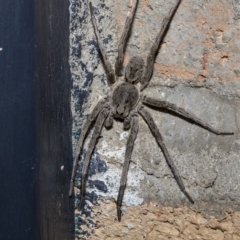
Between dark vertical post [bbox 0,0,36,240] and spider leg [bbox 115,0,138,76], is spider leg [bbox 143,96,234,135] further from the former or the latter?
dark vertical post [bbox 0,0,36,240]

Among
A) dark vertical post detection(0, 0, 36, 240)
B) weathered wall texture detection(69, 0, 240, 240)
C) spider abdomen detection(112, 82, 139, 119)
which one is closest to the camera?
dark vertical post detection(0, 0, 36, 240)

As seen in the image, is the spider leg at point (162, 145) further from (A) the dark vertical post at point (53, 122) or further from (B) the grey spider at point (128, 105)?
(A) the dark vertical post at point (53, 122)

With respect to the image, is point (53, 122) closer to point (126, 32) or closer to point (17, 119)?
point (17, 119)

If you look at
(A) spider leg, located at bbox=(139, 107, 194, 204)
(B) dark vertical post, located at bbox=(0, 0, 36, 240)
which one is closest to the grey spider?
(A) spider leg, located at bbox=(139, 107, 194, 204)

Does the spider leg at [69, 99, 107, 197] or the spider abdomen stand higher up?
the spider abdomen

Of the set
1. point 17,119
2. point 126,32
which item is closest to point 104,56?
point 126,32

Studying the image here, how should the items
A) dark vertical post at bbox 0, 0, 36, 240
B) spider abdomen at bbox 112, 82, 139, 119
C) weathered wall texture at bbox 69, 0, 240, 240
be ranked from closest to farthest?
dark vertical post at bbox 0, 0, 36, 240, weathered wall texture at bbox 69, 0, 240, 240, spider abdomen at bbox 112, 82, 139, 119
